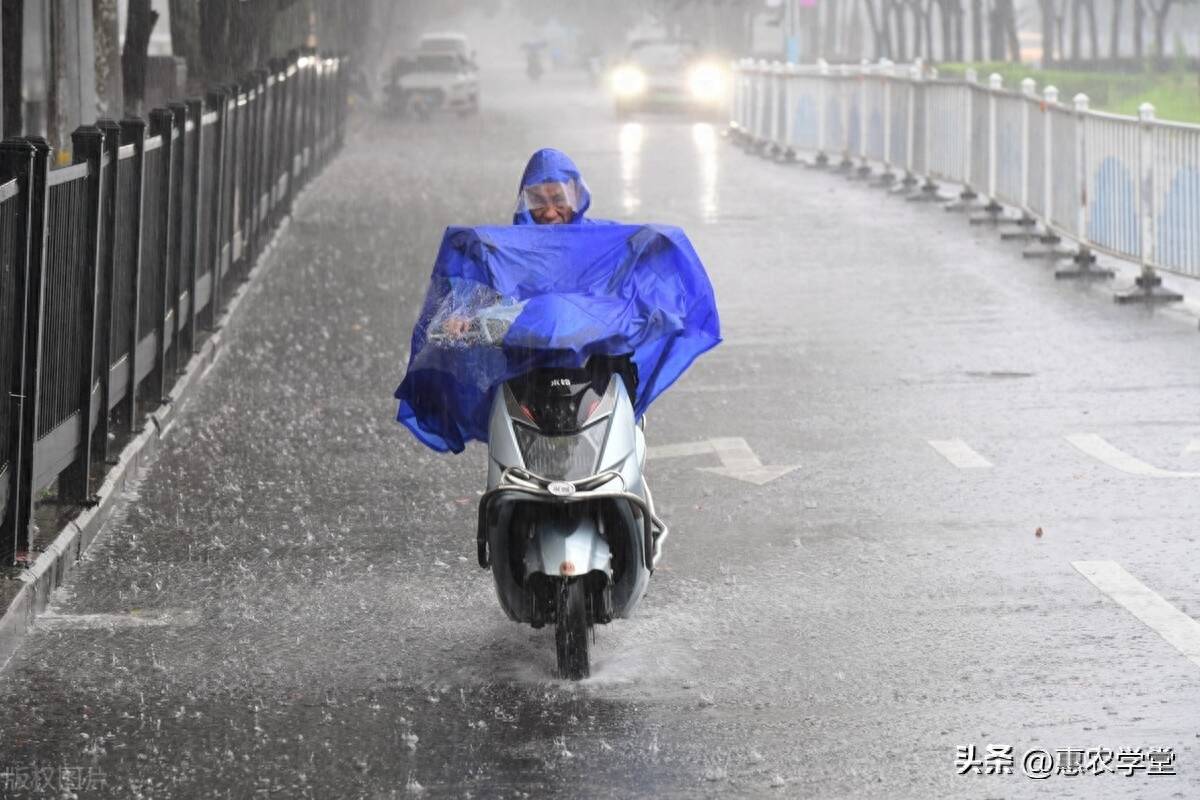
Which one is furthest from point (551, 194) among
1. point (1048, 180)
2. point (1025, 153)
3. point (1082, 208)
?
point (1025, 153)

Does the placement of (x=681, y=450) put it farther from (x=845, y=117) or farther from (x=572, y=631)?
(x=845, y=117)

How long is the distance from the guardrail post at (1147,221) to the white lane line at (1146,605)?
8738mm

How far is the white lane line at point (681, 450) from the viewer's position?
1108 centimetres

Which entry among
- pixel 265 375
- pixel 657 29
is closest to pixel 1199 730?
pixel 265 375

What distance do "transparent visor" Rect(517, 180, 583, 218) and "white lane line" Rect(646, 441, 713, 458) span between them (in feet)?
11.7

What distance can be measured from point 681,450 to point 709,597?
3134 mm

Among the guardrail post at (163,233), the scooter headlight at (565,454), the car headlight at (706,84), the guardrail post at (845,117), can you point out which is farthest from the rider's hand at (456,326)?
the car headlight at (706,84)

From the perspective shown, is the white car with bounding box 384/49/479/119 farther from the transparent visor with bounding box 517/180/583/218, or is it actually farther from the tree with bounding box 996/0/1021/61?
the transparent visor with bounding box 517/180/583/218

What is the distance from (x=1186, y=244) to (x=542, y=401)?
10.1m

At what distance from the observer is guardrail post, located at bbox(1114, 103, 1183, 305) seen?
16.8 m

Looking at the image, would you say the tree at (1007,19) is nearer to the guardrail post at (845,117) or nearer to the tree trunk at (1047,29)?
the tree trunk at (1047,29)

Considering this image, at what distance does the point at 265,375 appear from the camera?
1393 centimetres

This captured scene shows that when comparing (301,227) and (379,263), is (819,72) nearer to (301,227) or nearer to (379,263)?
(301,227)

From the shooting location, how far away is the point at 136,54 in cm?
2188
